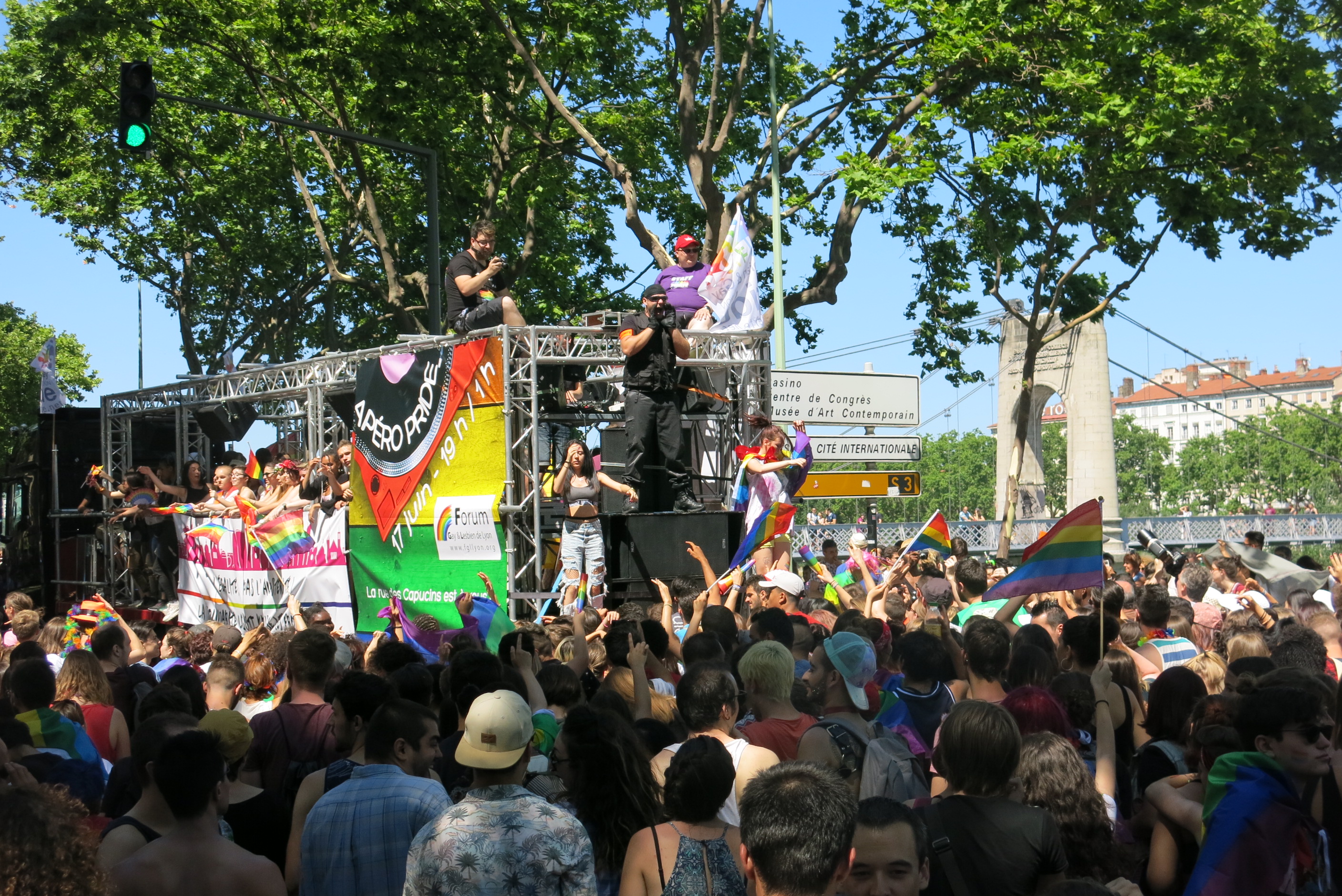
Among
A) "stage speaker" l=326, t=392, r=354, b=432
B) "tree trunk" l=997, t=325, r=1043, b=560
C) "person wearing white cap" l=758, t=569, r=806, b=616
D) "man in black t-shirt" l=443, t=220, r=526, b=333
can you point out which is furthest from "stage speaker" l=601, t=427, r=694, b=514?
"tree trunk" l=997, t=325, r=1043, b=560

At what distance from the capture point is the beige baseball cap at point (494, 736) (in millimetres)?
3662

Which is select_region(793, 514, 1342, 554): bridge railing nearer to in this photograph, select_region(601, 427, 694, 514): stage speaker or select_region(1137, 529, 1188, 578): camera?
select_region(1137, 529, 1188, 578): camera

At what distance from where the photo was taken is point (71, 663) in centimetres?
598

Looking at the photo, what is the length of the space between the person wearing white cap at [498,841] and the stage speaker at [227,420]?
15222 millimetres

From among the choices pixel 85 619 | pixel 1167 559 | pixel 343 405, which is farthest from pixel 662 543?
pixel 1167 559

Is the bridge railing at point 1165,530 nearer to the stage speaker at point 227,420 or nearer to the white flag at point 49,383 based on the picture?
the stage speaker at point 227,420

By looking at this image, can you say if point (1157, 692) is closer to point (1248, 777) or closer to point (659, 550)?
point (1248, 777)

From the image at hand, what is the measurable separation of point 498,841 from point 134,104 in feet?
41.0

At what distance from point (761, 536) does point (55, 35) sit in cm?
1239

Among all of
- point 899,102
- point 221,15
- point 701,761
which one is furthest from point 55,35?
point 701,761

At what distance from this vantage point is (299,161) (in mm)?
24016

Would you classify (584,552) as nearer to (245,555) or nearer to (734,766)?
(245,555)

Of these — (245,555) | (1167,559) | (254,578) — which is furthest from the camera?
(1167,559)

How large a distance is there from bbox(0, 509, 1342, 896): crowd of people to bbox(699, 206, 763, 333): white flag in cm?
697
